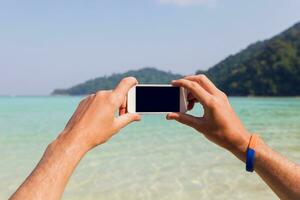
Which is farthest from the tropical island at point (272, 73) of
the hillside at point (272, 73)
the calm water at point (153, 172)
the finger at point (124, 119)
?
the finger at point (124, 119)

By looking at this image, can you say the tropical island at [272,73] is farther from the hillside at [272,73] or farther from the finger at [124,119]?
the finger at [124,119]

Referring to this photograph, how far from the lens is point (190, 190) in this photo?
218 inches

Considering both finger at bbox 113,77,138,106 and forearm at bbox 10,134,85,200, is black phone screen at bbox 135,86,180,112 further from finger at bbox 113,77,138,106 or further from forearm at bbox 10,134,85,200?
forearm at bbox 10,134,85,200

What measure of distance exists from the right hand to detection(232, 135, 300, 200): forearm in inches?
1.6

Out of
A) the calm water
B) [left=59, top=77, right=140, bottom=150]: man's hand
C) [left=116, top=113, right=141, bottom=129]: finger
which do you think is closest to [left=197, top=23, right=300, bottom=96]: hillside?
the calm water

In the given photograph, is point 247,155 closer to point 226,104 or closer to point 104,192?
point 226,104

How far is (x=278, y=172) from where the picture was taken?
4.63 feet

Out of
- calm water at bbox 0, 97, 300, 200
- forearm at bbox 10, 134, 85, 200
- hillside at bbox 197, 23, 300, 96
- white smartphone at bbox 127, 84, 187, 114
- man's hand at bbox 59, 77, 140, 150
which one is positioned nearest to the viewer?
forearm at bbox 10, 134, 85, 200

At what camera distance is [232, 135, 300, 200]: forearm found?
1411 mm

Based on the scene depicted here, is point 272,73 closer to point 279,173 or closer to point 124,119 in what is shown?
point 279,173

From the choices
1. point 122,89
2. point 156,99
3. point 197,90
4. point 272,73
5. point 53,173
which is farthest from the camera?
point 272,73

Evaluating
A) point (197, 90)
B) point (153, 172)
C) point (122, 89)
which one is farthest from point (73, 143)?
point (153, 172)

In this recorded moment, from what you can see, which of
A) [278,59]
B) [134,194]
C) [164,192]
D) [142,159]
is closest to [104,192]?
[134,194]

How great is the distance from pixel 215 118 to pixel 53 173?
57cm
